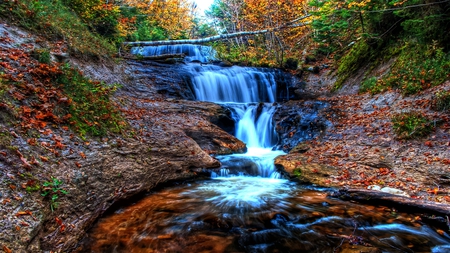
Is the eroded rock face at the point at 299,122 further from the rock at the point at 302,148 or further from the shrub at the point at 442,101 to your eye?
the shrub at the point at 442,101

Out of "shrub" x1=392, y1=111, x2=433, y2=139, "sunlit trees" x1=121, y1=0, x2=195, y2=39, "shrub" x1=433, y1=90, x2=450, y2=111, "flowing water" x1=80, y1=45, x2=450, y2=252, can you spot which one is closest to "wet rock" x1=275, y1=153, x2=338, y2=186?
"flowing water" x1=80, y1=45, x2=450, y2=252

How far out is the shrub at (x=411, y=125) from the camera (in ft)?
18.5

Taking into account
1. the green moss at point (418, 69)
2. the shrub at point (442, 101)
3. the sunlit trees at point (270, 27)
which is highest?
the sunlit trees at point (270, 27)

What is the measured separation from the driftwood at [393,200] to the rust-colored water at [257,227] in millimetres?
161

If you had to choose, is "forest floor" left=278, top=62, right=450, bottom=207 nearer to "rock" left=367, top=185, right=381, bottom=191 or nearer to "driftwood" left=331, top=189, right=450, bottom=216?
"rock" left=367, top=185, right=381, bottom=191

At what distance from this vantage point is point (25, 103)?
13.0 feet

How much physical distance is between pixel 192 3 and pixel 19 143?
3244 cm

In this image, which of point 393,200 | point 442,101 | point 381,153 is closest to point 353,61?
point 442,101

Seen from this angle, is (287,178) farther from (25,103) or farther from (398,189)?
(25,103)

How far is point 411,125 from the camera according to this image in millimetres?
5875

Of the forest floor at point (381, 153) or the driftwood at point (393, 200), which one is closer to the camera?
the driftwood at point (393, 200)

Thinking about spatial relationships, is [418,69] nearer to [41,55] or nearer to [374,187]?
[374,187]

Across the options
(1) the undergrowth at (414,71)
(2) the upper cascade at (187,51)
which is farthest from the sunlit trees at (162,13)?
(1) the undergrowth at (414,71)

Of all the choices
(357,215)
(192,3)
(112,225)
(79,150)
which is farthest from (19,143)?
(192,3)
